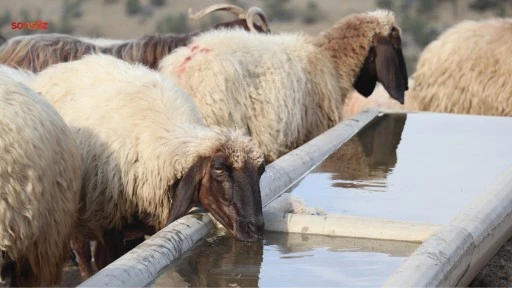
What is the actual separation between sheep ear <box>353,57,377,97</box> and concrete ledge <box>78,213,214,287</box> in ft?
15.9

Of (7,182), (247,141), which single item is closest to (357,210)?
(247,141)

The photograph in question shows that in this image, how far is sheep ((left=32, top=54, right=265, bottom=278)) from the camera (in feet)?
19.2

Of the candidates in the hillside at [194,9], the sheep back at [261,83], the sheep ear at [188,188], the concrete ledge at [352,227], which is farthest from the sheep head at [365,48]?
the hillside at [194,9]

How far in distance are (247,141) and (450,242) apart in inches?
55.4

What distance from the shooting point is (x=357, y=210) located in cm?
626

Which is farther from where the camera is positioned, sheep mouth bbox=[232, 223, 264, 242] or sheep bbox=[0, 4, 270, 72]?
sheep bbox=[0, 4, 270, 72]

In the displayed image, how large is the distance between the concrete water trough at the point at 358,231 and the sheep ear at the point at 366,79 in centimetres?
228

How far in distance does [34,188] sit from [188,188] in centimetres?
98

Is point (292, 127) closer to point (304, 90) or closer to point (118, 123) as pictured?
point (304, 90)

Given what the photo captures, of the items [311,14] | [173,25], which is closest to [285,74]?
[173,25]

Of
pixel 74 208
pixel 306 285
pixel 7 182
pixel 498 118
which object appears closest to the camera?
pixel 306 285

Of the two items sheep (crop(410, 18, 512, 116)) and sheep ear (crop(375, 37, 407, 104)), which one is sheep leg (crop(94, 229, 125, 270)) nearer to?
sheep ear (crop(375, 37, 407, 104))

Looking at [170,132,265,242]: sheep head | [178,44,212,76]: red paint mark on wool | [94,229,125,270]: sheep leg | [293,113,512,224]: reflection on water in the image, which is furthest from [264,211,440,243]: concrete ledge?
[178,44,212,76]: red paint mark on wool

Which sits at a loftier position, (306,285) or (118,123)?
(118,123)
